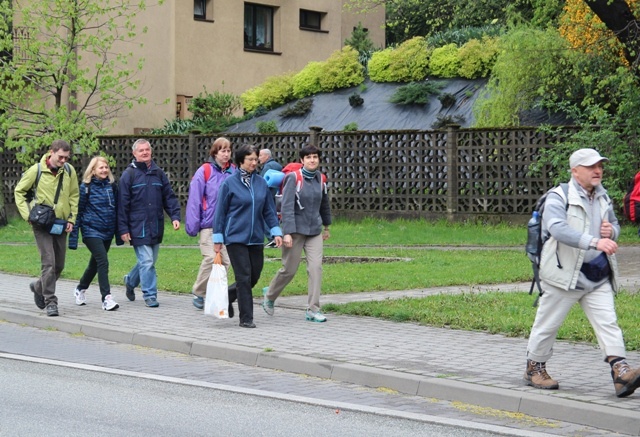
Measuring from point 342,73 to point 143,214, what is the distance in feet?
74.7

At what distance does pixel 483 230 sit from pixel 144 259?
480 inches

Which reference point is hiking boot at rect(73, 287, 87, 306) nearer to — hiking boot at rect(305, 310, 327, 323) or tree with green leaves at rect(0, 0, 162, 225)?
hiking boot at rect(305, 310, 327, 323)

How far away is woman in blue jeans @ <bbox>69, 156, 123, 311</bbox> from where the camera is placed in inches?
515

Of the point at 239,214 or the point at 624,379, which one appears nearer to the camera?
the point at 624,379

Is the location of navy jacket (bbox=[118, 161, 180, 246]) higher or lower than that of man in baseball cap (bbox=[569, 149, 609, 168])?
lower

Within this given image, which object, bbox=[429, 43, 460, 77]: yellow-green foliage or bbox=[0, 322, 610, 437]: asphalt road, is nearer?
bbox=[0, 322, 610, 437]: asphalt road

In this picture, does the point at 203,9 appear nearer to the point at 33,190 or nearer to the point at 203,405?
the point at 33,190

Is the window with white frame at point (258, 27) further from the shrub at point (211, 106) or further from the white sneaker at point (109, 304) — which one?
the white sneaker at point (109, 304)

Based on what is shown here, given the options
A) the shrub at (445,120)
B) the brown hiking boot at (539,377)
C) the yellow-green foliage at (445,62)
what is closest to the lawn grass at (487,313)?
the brown hiking boot at (539,377)

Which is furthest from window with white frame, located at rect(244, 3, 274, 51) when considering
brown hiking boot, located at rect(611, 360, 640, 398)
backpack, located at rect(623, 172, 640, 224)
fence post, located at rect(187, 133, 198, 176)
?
brown hiking boot, located at rect(611, 360, 640, 398)

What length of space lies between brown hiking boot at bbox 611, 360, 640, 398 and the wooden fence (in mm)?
16704

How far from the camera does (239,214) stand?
11.7 m

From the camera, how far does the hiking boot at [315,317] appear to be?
11914mm

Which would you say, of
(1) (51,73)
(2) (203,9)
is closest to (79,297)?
(1) (51,73)
